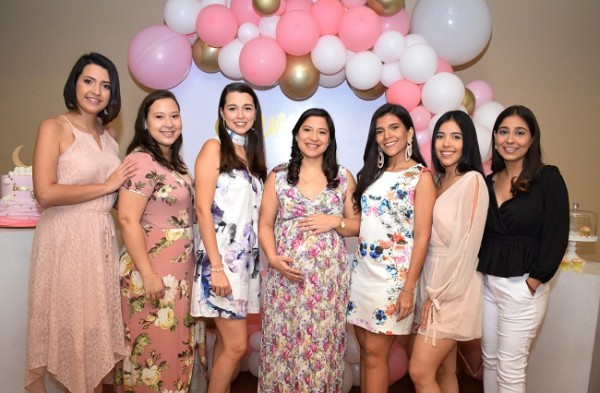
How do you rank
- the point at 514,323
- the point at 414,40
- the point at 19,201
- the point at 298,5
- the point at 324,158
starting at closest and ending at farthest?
1. the point at 514,323
2. the point at 324,158
3. the point at 19,201
4. the point at 414,40
5. the point at 298,5

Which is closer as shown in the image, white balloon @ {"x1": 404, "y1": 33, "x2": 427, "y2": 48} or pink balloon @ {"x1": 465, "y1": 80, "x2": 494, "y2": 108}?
white balloon @ {"x1": 404, "y1": 33, "x2": 427, "y2": 48}

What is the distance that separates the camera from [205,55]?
10.5 feet

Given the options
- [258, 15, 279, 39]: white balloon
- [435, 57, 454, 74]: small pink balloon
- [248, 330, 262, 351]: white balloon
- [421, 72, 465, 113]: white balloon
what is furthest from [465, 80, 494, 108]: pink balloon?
[248, 330, 262, 351]: white balloon

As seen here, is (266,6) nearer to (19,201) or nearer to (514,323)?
(19,201)

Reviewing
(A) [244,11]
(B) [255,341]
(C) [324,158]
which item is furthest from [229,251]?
(A) [244,11]

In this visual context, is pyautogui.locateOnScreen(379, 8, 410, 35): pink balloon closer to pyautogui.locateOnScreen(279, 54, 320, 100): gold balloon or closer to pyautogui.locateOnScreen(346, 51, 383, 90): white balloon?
pyautogui.locateOnScreen(346, 51, 383, 90): white balloon

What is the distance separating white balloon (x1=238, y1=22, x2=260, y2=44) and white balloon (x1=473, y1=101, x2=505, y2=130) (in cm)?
156

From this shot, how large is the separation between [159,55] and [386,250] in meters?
2.07

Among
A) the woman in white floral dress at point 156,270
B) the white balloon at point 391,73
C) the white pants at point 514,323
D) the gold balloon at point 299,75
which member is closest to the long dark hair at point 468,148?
the white pants at point 514,323

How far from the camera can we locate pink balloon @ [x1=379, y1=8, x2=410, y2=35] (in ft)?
9.93

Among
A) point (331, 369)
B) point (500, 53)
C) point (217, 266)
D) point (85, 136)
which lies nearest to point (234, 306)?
point (217, 266)

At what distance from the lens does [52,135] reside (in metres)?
1.96

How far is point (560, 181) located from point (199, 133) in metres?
2.47

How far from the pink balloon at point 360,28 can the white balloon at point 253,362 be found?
2065mm
